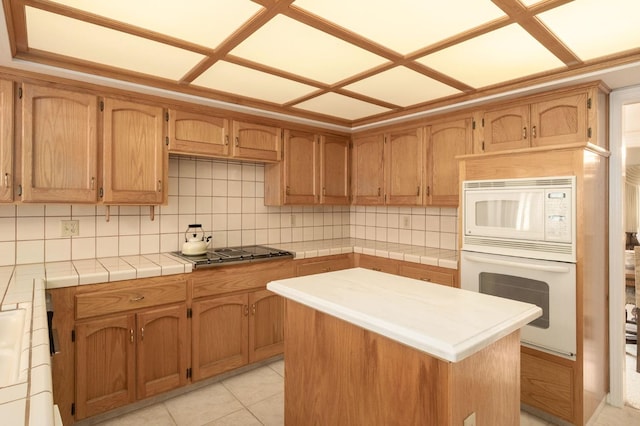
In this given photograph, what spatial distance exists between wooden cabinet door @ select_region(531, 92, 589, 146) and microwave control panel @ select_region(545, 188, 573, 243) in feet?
1.52

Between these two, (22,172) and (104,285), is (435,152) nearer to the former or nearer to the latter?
(104,285)

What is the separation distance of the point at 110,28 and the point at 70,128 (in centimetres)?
89

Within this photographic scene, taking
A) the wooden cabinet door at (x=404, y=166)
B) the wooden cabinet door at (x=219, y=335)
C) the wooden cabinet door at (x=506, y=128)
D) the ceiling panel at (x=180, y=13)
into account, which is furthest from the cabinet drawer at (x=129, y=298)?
the wooden cabinet door at (x=506, y=128)

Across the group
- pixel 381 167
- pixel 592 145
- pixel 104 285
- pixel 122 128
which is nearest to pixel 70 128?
pixel 122 128

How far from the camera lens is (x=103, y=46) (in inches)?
72.6

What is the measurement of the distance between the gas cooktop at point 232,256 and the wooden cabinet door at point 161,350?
0.33 metres

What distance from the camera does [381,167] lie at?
3.55 meters

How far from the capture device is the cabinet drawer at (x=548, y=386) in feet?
6.86

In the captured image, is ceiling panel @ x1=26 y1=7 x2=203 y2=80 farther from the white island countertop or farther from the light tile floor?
the light tile floor

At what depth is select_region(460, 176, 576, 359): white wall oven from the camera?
2.04m

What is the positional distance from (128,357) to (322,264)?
164cm

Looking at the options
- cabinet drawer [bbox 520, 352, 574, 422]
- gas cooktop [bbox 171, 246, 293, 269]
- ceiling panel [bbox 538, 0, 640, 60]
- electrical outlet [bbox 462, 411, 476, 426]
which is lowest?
cabinet drawer [bbox 520, 352, 574, 422]

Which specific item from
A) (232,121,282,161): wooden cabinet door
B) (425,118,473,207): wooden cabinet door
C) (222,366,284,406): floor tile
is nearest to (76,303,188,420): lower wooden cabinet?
(222,366,284,406): floor tile

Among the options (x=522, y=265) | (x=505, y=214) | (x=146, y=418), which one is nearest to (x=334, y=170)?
(x=505, y=214)
